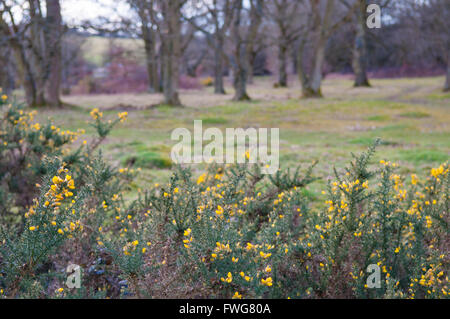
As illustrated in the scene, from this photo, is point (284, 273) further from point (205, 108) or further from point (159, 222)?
point (205, 108)

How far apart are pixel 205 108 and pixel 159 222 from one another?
56.0 feet

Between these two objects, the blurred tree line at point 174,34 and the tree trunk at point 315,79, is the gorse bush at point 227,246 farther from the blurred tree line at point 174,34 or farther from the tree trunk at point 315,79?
the tree trunk at point 315,79

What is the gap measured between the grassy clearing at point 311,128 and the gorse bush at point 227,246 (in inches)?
123

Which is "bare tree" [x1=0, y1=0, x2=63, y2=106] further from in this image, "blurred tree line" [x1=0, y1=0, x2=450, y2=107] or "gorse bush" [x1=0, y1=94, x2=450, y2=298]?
"gorse bush" [x1=0, y1=94, x2=450, y2=298]

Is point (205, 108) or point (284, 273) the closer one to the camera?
point (284, 273)

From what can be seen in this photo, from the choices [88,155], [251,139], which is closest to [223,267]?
[88,155]

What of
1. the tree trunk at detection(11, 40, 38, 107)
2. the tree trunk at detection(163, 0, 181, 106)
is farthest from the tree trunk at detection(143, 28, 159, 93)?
the tree trunk at detection(11, 40, 38, 107)

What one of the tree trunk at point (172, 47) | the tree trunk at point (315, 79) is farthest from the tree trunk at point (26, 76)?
the tree trunk at point (315, 79)

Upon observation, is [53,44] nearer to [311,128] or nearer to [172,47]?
[172,47]

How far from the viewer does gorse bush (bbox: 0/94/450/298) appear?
7.54ft

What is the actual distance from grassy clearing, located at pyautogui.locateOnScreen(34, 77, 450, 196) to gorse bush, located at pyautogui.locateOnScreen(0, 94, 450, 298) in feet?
10.3

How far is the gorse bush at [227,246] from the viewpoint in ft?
7.54
